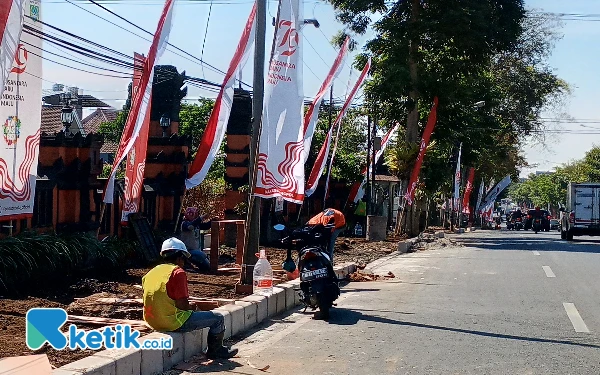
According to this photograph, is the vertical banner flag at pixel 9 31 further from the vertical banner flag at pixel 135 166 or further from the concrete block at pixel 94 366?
the vertical banner flag at pixel 135 166

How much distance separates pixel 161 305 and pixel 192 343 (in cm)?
76

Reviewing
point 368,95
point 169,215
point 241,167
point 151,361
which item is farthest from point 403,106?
point 151,361

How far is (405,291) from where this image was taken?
1312cm

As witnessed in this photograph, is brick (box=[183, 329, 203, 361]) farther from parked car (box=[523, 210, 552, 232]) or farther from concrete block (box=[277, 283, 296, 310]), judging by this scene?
parked car (box=[523, 210, 552, 232])

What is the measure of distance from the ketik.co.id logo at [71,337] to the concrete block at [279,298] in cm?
345

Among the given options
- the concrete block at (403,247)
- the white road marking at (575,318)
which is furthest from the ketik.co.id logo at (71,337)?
the concrete block at (403,247)

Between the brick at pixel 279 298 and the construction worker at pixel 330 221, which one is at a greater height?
the construction worker at pixel 330 221

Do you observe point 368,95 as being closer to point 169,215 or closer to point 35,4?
point 169,215

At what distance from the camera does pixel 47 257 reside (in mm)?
11523

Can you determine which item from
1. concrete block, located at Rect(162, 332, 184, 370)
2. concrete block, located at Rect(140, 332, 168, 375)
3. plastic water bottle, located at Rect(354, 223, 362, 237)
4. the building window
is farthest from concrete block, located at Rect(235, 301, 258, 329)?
plastic water bottle, located at Rect(354, 223, 362, 237)

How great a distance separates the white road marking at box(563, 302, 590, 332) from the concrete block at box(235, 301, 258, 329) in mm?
3992

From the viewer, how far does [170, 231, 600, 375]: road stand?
24.7ft

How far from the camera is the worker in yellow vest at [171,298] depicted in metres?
7.07

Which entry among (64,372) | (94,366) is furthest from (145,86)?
(64,372)
